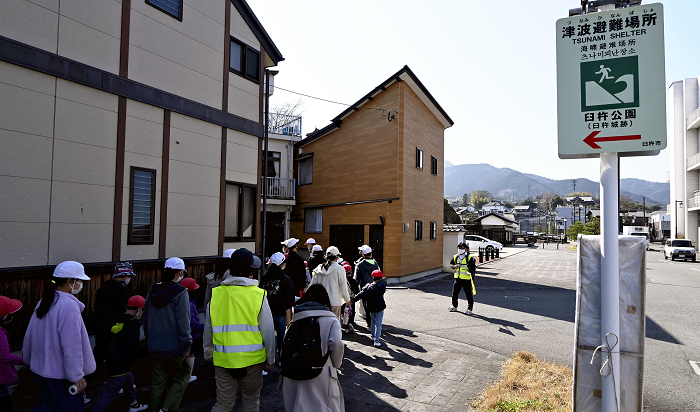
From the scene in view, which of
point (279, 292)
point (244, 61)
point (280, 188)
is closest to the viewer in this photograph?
point (279, 292)

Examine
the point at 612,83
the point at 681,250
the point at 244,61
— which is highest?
the point at 244,61

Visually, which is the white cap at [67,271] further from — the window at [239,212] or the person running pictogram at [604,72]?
the window at [239,212]

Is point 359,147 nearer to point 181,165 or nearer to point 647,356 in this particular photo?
point 181,165

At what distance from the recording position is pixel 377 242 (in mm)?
17234

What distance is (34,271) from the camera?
5.95m

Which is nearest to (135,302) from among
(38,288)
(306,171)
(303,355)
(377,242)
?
(303,355)

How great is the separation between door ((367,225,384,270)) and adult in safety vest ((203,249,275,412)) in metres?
13.2

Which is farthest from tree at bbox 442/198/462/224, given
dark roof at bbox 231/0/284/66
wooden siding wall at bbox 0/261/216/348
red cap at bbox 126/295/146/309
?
red cap at bbox 126/295/146/309

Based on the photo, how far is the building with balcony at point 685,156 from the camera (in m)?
43.8

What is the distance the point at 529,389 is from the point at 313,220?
16.7 metres

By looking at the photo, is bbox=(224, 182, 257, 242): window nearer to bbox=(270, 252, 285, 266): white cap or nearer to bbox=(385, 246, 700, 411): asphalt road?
bbox=(270, 252, 285, 266): white cap

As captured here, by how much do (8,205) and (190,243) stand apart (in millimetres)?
3410

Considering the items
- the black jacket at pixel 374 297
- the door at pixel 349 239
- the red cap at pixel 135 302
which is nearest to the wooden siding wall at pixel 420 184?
the door at pixel 349 239

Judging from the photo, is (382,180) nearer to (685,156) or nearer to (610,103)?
(610,103)
